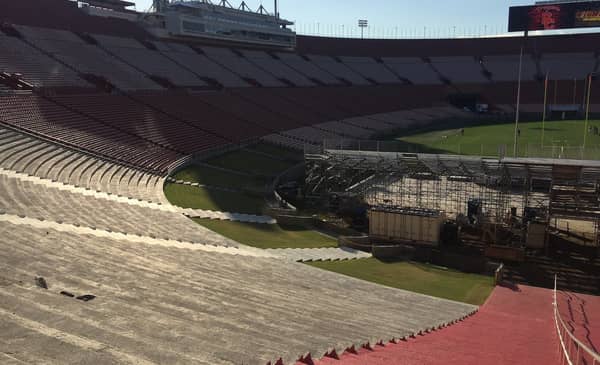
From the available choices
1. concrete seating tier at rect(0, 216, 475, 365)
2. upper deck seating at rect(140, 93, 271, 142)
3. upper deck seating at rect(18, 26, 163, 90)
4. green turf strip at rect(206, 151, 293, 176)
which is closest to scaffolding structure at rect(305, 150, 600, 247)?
green turf strip at rect(206, 151, 293, 176)

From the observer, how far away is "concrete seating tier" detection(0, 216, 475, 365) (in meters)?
6.47

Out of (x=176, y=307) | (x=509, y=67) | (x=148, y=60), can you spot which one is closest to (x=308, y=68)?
(x=148, y=60)

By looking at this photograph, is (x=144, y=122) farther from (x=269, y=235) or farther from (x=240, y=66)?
(x=240, y=66)

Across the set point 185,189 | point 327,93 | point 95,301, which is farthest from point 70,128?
point 327,93

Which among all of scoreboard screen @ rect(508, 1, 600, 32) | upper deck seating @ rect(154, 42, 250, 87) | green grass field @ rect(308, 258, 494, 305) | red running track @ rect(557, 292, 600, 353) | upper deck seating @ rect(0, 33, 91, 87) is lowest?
green grass field @ rect(308, 258, 494, 305)

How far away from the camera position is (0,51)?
128 feet

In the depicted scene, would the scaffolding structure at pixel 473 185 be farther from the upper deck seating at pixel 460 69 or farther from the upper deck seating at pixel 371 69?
the upper deck seating at pixel 460 69

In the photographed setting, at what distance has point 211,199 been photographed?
2748cm

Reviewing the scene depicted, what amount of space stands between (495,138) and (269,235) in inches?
1515

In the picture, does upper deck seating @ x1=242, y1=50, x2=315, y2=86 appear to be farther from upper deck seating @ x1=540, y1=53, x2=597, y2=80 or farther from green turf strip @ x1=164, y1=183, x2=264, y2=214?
green turf strip @ x1=164, y1=183, x2=264, y2=214

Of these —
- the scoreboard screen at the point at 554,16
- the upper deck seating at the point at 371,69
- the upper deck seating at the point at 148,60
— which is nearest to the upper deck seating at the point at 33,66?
the upper deck seating at the point at 148,60

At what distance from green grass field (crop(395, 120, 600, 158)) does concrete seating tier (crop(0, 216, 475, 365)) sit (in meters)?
30.7

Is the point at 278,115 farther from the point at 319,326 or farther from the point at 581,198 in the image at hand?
the point at 319,326

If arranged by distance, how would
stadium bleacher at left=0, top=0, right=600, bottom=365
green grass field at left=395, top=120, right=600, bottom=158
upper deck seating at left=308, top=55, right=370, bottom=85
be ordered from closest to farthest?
stadium bleacher at left=0, top=0, right=600, bottom=365
green grass field at left=395, top=120, right=600, bottom=158
upper deck seating at left=308, top=55, right=370, bottom=85
